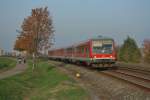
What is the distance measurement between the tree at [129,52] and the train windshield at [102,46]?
26.7m

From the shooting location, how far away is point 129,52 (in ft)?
165

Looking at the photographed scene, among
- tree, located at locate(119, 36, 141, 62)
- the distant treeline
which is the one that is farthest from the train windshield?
tree, located at locate(119, 36, 141, 62)

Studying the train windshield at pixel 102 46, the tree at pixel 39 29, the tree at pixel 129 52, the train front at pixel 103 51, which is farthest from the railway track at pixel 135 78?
the tree at pixel 129 52

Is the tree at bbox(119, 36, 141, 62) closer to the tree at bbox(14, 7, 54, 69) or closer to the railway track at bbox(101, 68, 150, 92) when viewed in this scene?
the tree at bbox(14, 7, 54, 69)

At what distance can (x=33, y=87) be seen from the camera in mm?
17062

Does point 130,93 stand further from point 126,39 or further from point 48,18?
point 126,39

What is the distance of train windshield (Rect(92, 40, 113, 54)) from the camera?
22875 millimetres

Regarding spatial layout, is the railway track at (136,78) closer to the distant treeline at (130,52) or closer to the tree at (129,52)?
the distant treeline at (130,52)

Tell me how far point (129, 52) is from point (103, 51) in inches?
1123

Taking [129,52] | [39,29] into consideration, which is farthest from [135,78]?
[129,52]

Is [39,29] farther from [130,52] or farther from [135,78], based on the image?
[130,52]

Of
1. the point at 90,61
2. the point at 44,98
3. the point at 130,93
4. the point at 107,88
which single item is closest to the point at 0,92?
the point at 44,98

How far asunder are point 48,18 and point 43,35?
9.84 ft

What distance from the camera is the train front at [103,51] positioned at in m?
22.5
